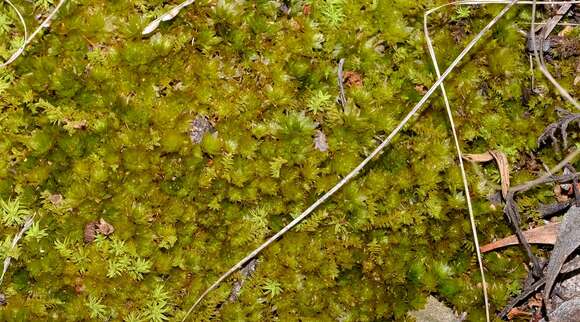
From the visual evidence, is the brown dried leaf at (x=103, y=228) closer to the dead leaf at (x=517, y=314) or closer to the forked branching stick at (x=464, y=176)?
the forked branching stick at (x=464, y=176)

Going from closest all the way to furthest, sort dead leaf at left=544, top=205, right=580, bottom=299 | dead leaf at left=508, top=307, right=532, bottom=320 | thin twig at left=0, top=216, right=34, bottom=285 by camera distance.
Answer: thin twig at left=0, top=216, right=34, bottom=285
dead leaf at left=544, top=205, right=580, bottom=299
dead leaf at left=508, top=307, right=532, bottom=320

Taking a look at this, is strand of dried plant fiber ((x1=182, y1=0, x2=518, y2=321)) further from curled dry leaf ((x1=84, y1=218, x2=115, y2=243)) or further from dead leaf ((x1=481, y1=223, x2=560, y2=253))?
dead leaf ((x1=481, y1=223, x2=560, y2=253))

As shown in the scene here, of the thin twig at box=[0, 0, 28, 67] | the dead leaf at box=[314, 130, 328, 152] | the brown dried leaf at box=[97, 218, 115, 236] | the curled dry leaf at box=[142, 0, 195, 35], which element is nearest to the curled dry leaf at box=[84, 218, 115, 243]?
the brown dried leaf at box=[97, 218, 115, 236]

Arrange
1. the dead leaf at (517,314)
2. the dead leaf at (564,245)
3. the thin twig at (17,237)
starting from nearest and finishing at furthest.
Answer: the thin twig at (17,237), the dead leaf at (564,245), the dead leaf at (517,314)

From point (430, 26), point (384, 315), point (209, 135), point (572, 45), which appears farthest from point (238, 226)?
point (572, 45)

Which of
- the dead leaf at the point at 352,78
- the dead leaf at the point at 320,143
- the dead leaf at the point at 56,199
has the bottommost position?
the dead leaf at the point at 56,199

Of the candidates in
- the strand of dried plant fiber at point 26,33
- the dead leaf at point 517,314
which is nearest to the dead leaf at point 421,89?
the dead leaf at point 517,314

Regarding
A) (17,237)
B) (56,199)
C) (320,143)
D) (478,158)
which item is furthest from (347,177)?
(17,237)
